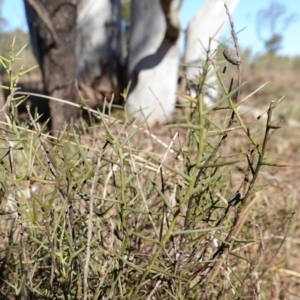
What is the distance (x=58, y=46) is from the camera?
251 cm

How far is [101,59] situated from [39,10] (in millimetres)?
1165

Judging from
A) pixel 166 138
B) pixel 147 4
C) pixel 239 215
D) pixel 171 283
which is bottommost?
pixel 166 138

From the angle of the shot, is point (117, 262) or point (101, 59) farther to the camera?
point (101, 59)

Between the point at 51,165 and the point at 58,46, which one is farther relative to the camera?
the point at 58,46

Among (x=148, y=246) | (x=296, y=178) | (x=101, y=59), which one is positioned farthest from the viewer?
(x=101, y=59)

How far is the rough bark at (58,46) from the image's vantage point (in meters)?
2.41

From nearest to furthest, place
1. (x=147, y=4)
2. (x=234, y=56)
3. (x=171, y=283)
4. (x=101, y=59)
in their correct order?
1. (x=234, y=56)
2. (x=171, y=283)
3. (x=147, y=4)
4. (x=101, y=59)

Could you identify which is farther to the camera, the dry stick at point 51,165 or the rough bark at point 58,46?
the rough bark at point 58,46

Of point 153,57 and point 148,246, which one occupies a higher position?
point 153,57

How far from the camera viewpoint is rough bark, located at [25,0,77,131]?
94.8 inches

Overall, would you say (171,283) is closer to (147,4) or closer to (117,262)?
(117,262)

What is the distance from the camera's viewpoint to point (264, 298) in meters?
1.10

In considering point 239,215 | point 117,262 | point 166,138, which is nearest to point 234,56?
point 239,215

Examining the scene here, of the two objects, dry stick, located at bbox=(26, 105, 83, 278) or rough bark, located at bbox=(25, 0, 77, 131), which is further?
rough bark, located at bbox=(25, 0, 77, 131)
